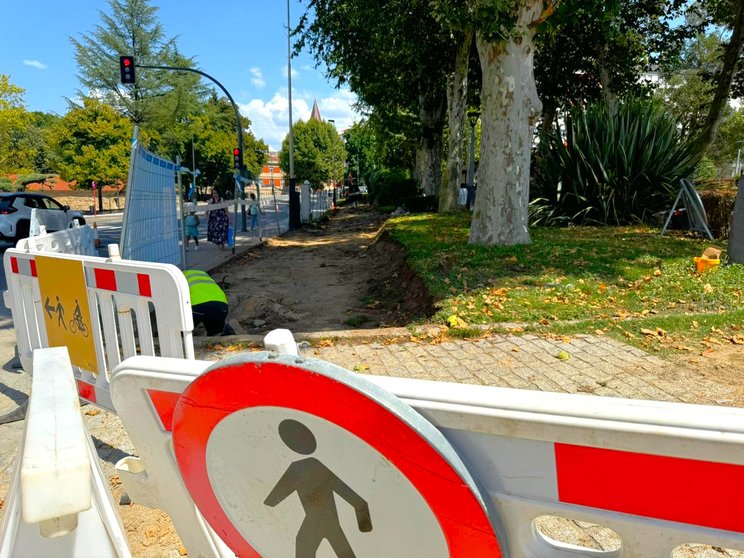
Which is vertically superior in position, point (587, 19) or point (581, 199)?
point (587, 19)

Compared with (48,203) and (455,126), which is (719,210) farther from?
(48,203)

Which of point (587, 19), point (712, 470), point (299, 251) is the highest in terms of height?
point (587, 19)

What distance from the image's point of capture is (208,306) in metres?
5.45

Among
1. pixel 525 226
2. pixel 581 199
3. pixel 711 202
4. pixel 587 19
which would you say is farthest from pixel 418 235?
pixel 587 19

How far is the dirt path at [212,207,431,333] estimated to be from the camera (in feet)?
23.0

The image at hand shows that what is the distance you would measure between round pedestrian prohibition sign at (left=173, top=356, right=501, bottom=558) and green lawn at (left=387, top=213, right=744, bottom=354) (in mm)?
4083

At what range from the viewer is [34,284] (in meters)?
4.05

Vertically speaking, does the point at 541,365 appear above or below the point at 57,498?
below

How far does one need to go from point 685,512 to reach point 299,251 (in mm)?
14439

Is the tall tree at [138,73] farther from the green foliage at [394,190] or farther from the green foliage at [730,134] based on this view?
the green foliage at [730,134]

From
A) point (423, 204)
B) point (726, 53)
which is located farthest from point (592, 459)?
point (423, 204)

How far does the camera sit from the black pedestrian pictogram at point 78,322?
3.58 meters

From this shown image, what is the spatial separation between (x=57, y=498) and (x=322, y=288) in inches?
345

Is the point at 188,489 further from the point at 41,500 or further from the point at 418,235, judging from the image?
the point at 418,235
